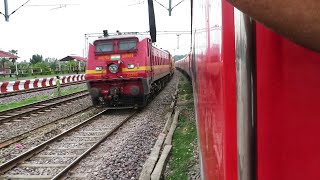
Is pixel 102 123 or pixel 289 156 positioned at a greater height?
pixel 289 156

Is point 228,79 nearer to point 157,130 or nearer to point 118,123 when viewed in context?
point 157,130

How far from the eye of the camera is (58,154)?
7.39m

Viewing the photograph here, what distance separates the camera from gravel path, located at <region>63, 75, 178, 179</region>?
20.3 feet

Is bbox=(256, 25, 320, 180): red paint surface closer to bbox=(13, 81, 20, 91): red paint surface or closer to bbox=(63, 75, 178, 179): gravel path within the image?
bbox=(63, 75, 178, 179): gravel path

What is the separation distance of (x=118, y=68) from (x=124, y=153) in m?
6.16

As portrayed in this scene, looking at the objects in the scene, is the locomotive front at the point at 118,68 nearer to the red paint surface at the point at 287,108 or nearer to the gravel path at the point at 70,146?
the gravel path at the point at 70,146

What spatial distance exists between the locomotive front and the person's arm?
12442 millimetres

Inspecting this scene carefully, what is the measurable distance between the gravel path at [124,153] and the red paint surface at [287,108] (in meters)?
5.33

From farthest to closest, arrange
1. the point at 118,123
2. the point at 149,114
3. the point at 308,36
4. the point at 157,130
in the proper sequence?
the point at 149,114 → the point at 118,123 → the point at 157,130 → the point at 308,36

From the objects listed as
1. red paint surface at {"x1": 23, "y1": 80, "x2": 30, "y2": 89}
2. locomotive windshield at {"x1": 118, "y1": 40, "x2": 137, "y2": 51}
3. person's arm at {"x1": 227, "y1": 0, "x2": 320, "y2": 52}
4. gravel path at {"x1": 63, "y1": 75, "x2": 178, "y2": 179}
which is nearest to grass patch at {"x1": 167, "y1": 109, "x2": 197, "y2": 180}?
gravel path at {"x1": 63, "y1": 75, "x2": 178, "y2": 179}

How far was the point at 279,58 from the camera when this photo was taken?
0.82m

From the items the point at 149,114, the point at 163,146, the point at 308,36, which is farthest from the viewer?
the point at 149,114

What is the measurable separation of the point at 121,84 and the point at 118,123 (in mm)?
2895

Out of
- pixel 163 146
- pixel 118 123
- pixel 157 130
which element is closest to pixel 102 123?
pixel 118 123
